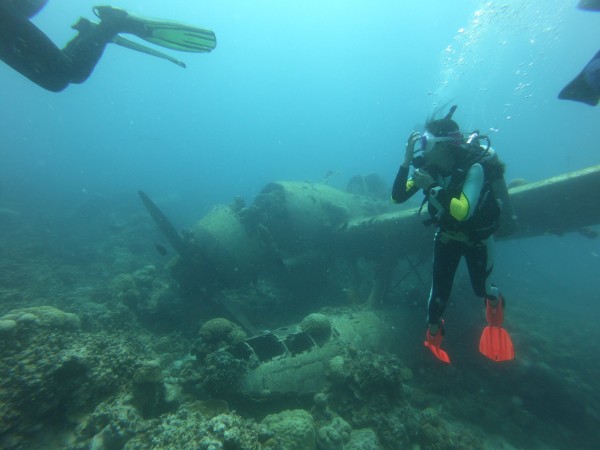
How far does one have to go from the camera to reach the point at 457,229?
4234 millimetres

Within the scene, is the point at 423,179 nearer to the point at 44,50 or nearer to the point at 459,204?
the point at 459,204

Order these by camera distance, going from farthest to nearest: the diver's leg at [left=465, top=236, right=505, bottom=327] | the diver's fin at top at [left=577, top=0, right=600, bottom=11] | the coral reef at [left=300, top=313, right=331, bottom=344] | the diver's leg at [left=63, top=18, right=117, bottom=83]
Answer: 1. the coral reef at [left=300, top=313, right=331, bottom=344]
2. the diver's leg at [left=63, top=18, right=117, bottom=83]
3. the diver's leg at [left=465, top=236, right=505, bottom=327]
4. the diver's fin at top at [left=577, top=0, right=600, bottom=11]

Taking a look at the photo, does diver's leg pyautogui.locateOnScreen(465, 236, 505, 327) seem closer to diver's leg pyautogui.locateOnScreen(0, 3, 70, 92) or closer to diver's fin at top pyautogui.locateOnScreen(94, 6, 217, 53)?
diver's fin at top pyautogui.locateOnScreen(94, 6, 217, 53)

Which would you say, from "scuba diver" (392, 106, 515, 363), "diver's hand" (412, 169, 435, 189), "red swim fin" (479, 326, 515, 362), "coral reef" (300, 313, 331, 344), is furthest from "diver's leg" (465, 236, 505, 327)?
"coral reef" (300, 313, 331, 344)

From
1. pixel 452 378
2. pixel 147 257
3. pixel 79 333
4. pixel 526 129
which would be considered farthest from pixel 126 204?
pixel 526 129

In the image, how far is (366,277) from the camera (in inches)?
477

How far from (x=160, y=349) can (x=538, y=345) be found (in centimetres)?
1324

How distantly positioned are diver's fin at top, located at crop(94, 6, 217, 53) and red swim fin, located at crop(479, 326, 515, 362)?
7.56 metres

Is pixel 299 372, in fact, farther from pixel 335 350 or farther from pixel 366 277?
pixel 366 277

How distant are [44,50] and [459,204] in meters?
6.62

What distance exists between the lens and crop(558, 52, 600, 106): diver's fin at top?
11.5ft

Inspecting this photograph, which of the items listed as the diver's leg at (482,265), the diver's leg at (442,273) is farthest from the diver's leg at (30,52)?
the diver's leg at (482,265)

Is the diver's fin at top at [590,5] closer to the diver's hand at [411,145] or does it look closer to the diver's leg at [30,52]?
the diver's hand at [411,145]

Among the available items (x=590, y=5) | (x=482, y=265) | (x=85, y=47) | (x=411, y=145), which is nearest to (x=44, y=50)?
(x=85, y=47)
